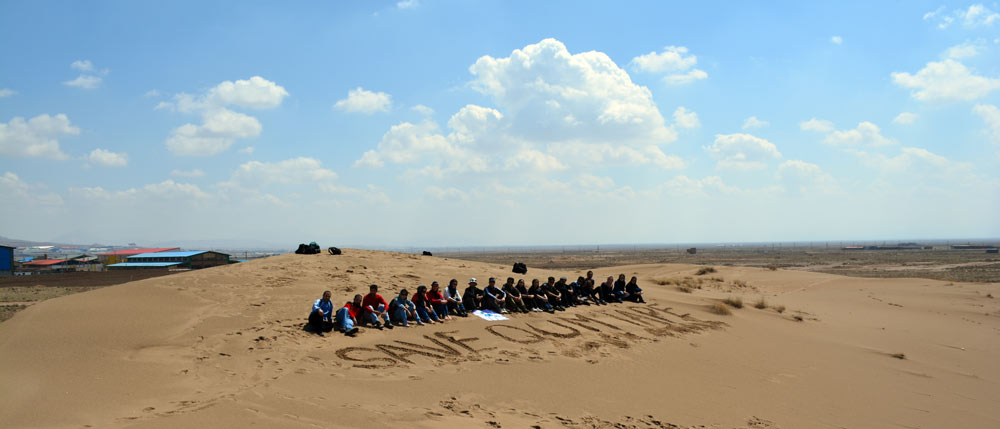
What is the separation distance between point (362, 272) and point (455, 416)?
10.4 meters

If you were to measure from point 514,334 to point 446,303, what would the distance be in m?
1.92

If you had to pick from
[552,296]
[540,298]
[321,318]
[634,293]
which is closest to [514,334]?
[540,298]

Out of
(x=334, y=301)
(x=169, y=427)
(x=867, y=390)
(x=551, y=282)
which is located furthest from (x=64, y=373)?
(x=867, y=390)

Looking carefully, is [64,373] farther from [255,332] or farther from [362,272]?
[362,272]

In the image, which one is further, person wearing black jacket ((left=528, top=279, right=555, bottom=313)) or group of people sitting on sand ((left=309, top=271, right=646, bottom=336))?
person wearing black jacket ((left=528, top=279, right=555, bottom=313))

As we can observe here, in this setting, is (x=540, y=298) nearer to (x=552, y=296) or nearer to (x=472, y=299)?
(x=552, y=296)

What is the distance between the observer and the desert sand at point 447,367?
691 cm

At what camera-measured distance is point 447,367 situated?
30.2 feet

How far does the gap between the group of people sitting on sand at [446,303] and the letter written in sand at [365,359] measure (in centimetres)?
90

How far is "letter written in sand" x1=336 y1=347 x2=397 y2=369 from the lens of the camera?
29.4 feet

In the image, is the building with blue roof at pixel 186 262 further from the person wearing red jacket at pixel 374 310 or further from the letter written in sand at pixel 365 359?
the letter written in sand at pixel 365 359

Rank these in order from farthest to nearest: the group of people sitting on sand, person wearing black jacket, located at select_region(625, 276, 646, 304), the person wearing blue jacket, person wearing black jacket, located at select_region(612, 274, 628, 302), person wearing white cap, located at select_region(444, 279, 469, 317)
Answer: person wearing black jacket, located at select_region(625, 276, 646, 304), person wearing black jacket, located at select_region(612, 274, 628, 302), person wearing white cap, located at select_region(444, 279, 469, 317), the group of people sitting on sand, the person wearing blue jacket

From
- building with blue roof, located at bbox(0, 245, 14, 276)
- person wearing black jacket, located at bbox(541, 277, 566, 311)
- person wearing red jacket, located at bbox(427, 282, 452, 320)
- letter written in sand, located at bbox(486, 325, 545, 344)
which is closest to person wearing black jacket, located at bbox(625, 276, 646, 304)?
person wearing black jacket, located at bbox(541, 277, 566, 311)

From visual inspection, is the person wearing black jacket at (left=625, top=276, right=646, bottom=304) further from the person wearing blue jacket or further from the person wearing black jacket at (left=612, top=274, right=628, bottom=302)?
the person wearing blue jacket
